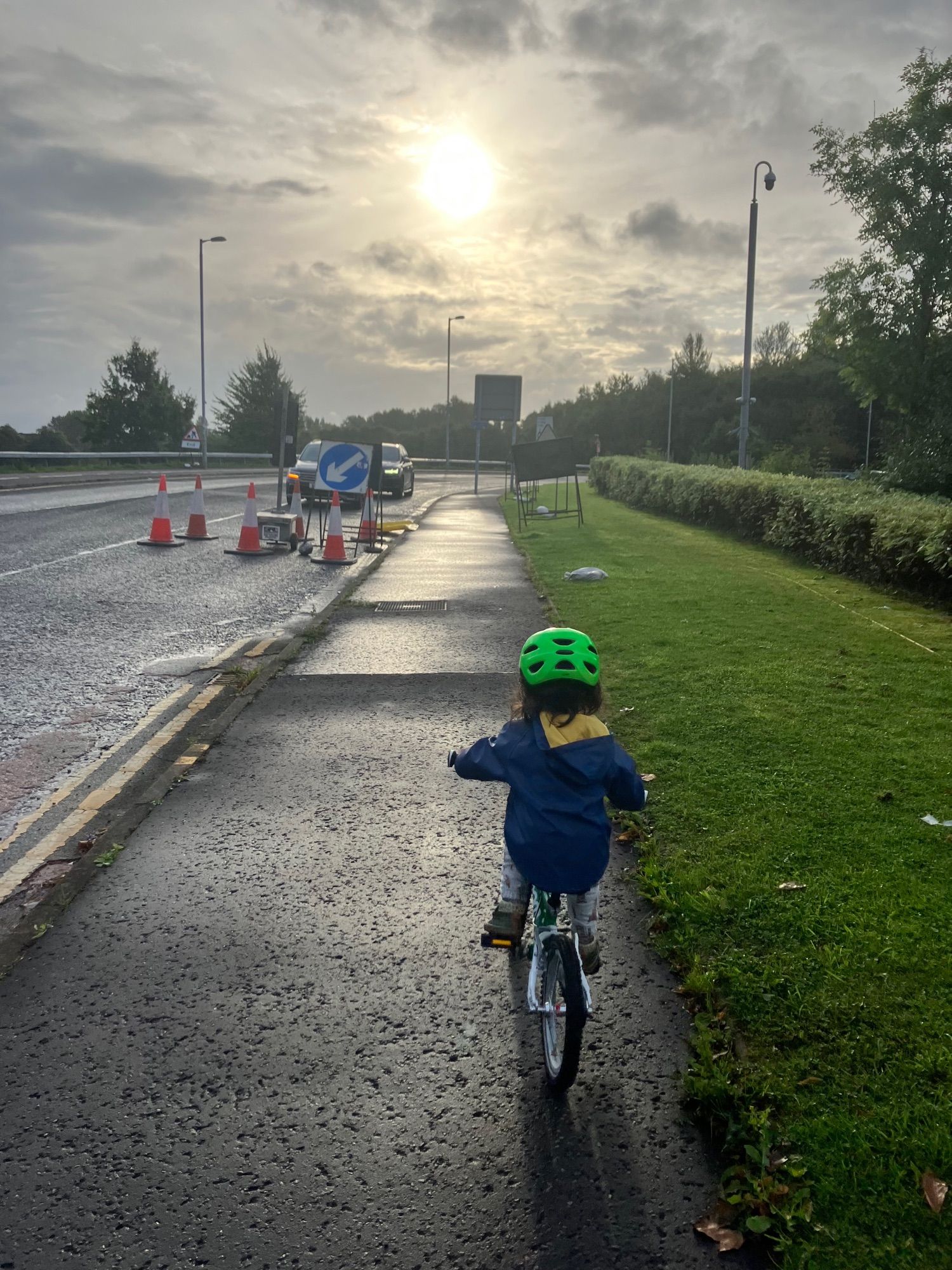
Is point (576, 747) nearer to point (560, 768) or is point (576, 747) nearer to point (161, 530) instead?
point (560, 768)

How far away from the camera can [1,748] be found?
20.1ft

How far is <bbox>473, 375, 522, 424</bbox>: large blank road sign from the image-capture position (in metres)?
36.6

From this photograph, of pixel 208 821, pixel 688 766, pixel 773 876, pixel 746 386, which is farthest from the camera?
pixel 746 386

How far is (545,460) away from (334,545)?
7482 mm

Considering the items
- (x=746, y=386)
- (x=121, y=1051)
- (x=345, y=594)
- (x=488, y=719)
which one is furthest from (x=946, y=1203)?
(x=746, y=386)

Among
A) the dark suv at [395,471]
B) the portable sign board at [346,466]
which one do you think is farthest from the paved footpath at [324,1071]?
→ the dark suv at [395,471]

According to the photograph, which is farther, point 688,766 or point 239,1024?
point 688,766

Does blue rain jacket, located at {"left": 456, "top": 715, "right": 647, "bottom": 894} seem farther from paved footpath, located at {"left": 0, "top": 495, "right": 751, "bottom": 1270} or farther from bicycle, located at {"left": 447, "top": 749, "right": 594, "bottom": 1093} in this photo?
paved footpath, located at {"left": 0, "top": 495, "right": 751, "bottom": 1270}

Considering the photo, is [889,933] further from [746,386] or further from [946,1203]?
[746,386]

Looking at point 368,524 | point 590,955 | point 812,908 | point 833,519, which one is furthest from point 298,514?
point 590,955

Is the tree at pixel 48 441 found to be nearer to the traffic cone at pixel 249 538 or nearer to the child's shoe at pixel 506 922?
the traffic cone at pixel 249 538

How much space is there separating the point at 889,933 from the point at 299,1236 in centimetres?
235

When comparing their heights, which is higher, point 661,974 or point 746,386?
point 746,386

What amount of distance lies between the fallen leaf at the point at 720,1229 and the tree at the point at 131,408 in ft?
183
